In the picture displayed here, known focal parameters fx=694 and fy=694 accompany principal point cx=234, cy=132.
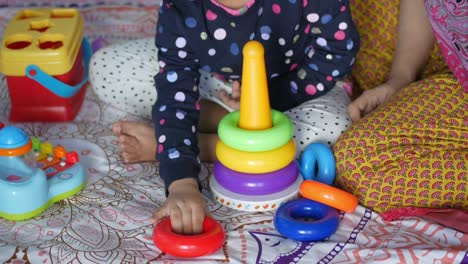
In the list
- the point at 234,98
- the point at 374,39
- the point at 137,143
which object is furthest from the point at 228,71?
the point at 374,39

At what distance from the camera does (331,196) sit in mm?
1014

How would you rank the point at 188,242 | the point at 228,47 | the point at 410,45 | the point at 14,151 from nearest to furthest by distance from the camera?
the point at 188,242 → the point at 14,151 → the point at 228,47 → the point at 410,45

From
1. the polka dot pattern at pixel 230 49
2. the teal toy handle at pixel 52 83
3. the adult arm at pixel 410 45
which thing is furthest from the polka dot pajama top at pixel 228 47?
the teal toy handle at pixel 52 83

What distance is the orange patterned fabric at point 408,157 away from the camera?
1029 millimetres

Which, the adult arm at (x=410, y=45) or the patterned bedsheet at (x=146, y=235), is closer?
the patterned bedsheet at (x=146, y=235)

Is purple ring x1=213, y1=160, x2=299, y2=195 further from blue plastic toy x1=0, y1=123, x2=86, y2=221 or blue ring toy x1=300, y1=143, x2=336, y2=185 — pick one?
blue plastic toy x1=0, y1=123, x2=86, y2=221

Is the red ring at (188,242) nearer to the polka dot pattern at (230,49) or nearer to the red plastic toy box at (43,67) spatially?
the polka dot pattern at (230,49)

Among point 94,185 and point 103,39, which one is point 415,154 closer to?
point 94,185

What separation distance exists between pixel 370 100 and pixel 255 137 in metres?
0.31

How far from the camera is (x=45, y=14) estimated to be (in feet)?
4.67

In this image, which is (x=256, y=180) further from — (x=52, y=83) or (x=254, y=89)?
(x=52, y=83)

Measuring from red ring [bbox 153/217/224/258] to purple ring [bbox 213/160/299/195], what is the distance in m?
0.10

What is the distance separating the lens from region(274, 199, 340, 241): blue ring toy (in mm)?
966

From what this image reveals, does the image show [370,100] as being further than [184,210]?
Yes
